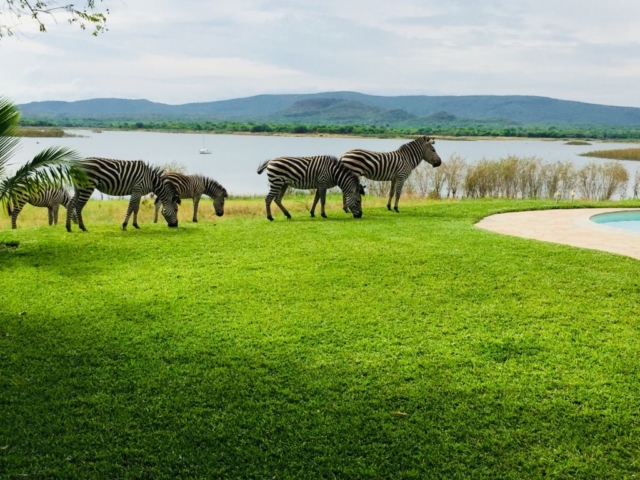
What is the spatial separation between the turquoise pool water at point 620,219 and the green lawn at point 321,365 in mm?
5113

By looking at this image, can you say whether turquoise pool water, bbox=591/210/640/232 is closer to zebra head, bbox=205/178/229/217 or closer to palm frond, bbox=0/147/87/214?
zebra head, bbox=205/178/229/217

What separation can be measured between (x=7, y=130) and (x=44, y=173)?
662mm

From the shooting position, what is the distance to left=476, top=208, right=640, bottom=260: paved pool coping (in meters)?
9.31

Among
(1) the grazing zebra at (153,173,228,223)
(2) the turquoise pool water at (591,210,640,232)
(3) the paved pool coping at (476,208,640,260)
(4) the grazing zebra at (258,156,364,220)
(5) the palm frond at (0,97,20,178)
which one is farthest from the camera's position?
(1) the grazing zebra at (153,173,228,223)

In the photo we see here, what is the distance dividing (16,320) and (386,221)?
7.75 m

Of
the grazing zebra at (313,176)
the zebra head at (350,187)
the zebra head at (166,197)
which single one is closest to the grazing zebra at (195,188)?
the zebra head at (166,197)

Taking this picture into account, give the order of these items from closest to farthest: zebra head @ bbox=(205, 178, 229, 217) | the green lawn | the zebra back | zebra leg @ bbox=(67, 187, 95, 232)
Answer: the green lawn → zebra leg @ bbox=(67, 187, 95, 232) → the zebra back → zebra head @ bbox=(205, 178, 229, 217)

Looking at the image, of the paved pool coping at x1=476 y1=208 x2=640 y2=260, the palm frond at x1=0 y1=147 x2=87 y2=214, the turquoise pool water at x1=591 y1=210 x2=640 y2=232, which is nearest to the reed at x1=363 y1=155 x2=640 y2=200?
the paved pool coping at x1=476 y1=208 x2=640 y2=260

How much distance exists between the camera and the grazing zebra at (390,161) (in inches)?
515

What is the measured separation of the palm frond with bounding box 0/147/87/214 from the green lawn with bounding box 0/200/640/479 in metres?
1.23

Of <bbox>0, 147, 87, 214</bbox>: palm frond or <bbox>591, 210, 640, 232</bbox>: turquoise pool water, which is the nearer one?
Answer: <bbox>0, 147, 87, 214</bbox>: palm frond

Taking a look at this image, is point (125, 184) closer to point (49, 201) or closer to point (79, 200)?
point (79, 200)

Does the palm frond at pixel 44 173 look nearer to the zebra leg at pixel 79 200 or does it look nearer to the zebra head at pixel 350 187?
the zebra leg at pixel 79 200

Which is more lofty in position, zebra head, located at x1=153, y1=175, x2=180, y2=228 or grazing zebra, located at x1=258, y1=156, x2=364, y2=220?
grazing zebra, located at x1=258, y1=156, x2=364, y2=220
